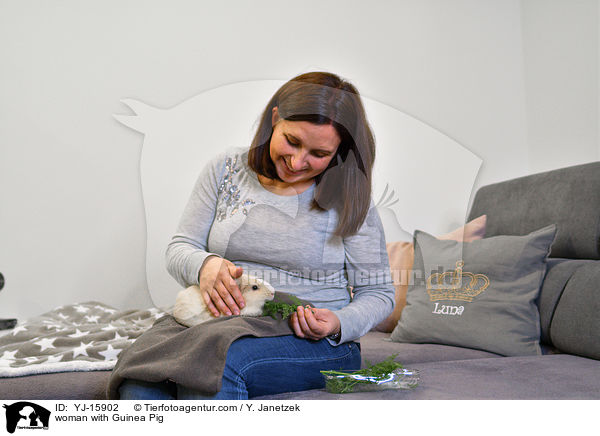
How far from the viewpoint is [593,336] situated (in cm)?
105

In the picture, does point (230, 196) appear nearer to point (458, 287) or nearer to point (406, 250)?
point (406, 250)

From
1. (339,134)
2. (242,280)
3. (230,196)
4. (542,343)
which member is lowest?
(542,343)

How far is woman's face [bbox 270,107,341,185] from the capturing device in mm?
794

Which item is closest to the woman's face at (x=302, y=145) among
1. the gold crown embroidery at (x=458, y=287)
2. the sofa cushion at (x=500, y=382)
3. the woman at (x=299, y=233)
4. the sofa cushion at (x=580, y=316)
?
the woman at (x=299, y=233)

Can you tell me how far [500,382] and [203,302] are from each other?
51 cm

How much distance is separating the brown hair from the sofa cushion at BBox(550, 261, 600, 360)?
56cm

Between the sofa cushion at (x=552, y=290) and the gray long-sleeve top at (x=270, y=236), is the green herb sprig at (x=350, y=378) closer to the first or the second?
the gray long-sleeve top at (x=270, y=236)

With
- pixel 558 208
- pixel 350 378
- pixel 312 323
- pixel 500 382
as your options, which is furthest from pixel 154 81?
pixel 558 208

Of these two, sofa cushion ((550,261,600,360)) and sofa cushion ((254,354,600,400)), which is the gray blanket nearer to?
sofa cushion ((254,354,600,400))

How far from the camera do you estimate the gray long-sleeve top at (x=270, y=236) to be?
2.85 feet

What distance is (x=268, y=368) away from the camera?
784mm

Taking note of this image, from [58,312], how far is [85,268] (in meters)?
0.10

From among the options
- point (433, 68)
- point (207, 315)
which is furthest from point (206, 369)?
point (433, 68)
